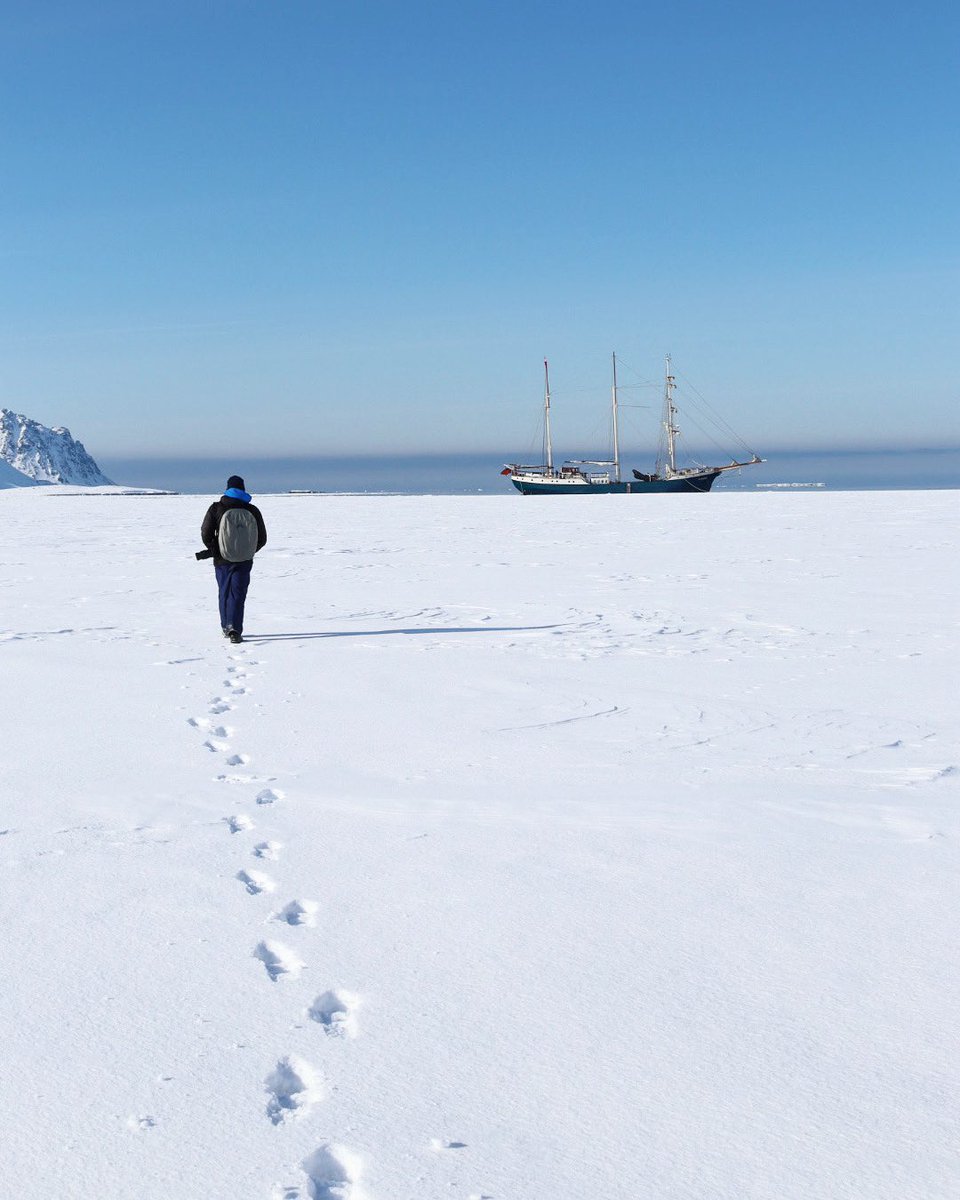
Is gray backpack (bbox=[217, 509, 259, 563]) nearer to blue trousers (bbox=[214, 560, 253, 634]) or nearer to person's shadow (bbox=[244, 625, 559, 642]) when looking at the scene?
blue trousers (bbox=[214, 560, 253, 634])

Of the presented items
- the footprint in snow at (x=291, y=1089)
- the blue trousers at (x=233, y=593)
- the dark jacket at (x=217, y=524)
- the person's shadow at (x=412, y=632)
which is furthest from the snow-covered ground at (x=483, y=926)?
the dark jacket at (x=217, y=524)

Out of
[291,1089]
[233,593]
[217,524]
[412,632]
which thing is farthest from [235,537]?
[291,1089]

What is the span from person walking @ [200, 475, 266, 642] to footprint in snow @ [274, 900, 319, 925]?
6686mm

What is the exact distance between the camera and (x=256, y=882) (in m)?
4.16

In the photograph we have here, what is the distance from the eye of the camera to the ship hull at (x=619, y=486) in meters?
96.1

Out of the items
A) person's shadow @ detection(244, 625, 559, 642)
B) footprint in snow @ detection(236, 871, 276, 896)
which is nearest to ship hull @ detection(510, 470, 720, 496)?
person's shadow @ detection(244, 625, 559, 642)

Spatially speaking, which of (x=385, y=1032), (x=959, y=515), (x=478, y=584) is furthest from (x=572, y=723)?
(x=959, y=515)

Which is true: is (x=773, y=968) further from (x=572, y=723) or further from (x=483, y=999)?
(x=572, y=723)

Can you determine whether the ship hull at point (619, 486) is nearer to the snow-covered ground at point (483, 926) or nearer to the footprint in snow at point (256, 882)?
the snow-covered ground at point (483, 926)

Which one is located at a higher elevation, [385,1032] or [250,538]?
[250,538]

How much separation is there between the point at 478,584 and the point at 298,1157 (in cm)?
1318

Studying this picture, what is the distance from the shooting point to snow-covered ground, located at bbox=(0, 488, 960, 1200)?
2504mm

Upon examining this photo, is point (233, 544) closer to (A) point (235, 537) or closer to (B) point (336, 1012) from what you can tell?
(A) point (235, 537)

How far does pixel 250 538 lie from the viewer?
423 inches
